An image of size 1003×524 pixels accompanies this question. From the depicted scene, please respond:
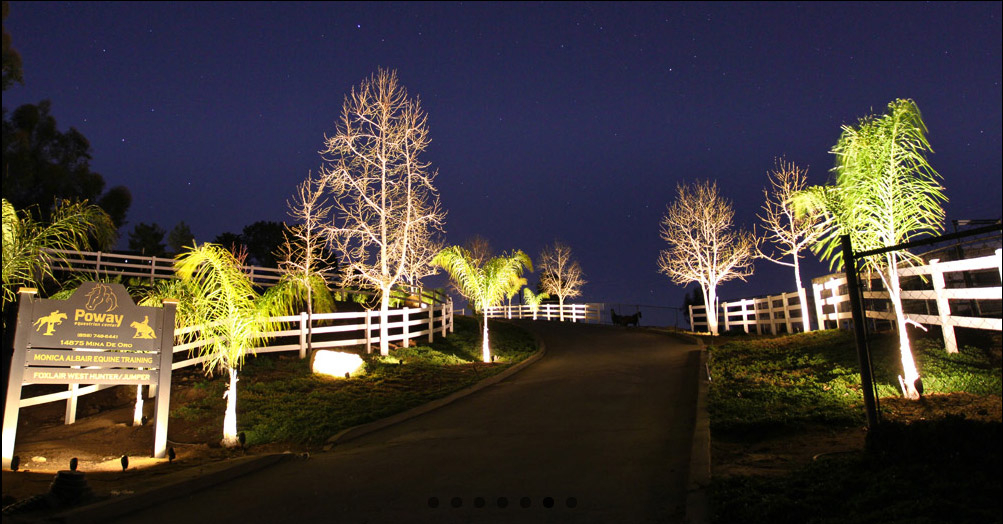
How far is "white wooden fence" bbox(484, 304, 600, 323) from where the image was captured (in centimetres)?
3891

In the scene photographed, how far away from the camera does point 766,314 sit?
22.2 m

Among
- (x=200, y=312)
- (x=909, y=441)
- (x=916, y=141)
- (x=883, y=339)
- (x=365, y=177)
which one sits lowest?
(x=909, y=441)

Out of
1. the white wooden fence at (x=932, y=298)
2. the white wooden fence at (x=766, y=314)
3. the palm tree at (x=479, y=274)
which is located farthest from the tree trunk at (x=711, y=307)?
the palm tree at (x=479, y=274)

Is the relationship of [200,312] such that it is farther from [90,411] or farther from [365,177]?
[365,177]

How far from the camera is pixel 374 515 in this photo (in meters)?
5.47

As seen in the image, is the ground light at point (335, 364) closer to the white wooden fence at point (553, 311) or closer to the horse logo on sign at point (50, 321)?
the horse logo on sign at point (50, 321)

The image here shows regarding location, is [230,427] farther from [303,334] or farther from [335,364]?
[303,334]

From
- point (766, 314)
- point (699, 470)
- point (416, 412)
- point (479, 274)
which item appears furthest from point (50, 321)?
point (766, 314)

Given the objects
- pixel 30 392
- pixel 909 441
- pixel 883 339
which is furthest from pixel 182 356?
pixel 883 339

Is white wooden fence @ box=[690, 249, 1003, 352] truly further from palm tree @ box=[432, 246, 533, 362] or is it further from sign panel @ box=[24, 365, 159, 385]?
sign panel @ box=[24, 365, 159, 385]

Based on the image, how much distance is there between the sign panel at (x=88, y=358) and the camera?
7555 millimetres

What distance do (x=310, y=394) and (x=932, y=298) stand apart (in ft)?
36.6

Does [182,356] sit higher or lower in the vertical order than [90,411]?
higher

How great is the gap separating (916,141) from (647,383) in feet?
21.1
